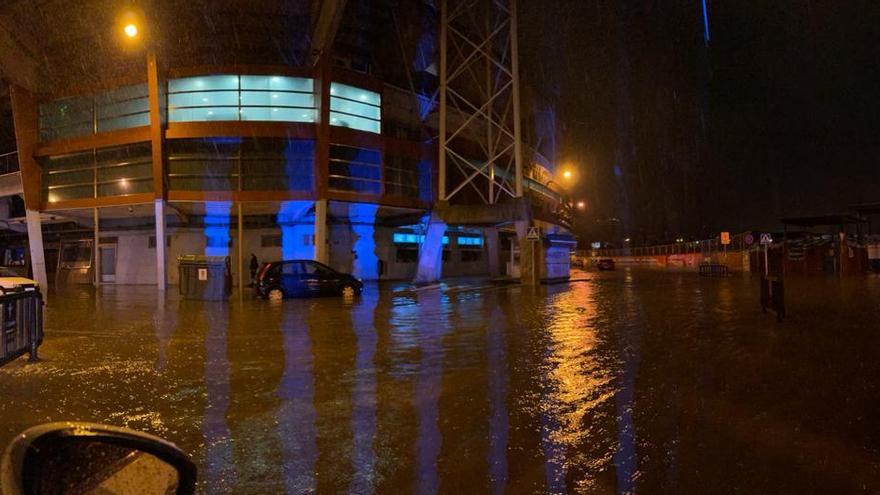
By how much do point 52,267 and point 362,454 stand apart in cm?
4133

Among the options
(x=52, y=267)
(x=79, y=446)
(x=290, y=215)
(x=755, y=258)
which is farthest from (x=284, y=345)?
(x=755, y=258)

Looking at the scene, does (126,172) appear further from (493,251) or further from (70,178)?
(493,251)

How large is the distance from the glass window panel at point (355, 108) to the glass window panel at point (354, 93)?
0.78ft

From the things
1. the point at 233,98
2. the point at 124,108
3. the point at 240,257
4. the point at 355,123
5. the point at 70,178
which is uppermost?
the point at 233,98

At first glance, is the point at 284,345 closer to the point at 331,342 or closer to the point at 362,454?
the point at 331,342

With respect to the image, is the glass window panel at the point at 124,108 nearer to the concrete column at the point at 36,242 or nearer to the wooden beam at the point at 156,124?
the wooden beam at the point at 156,124

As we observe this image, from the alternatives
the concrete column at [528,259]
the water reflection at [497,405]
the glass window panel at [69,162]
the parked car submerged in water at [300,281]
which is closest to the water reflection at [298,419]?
the water reflection at [497,405]

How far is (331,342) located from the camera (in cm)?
991

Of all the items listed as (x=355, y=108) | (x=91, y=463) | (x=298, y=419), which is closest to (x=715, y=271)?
(x=355, y=108)

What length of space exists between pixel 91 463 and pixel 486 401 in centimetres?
484

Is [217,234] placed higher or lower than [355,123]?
lower

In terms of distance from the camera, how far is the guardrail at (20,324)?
25.1ft

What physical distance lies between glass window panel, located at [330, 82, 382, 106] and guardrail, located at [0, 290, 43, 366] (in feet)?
63.7

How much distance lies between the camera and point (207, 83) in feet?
83.4
